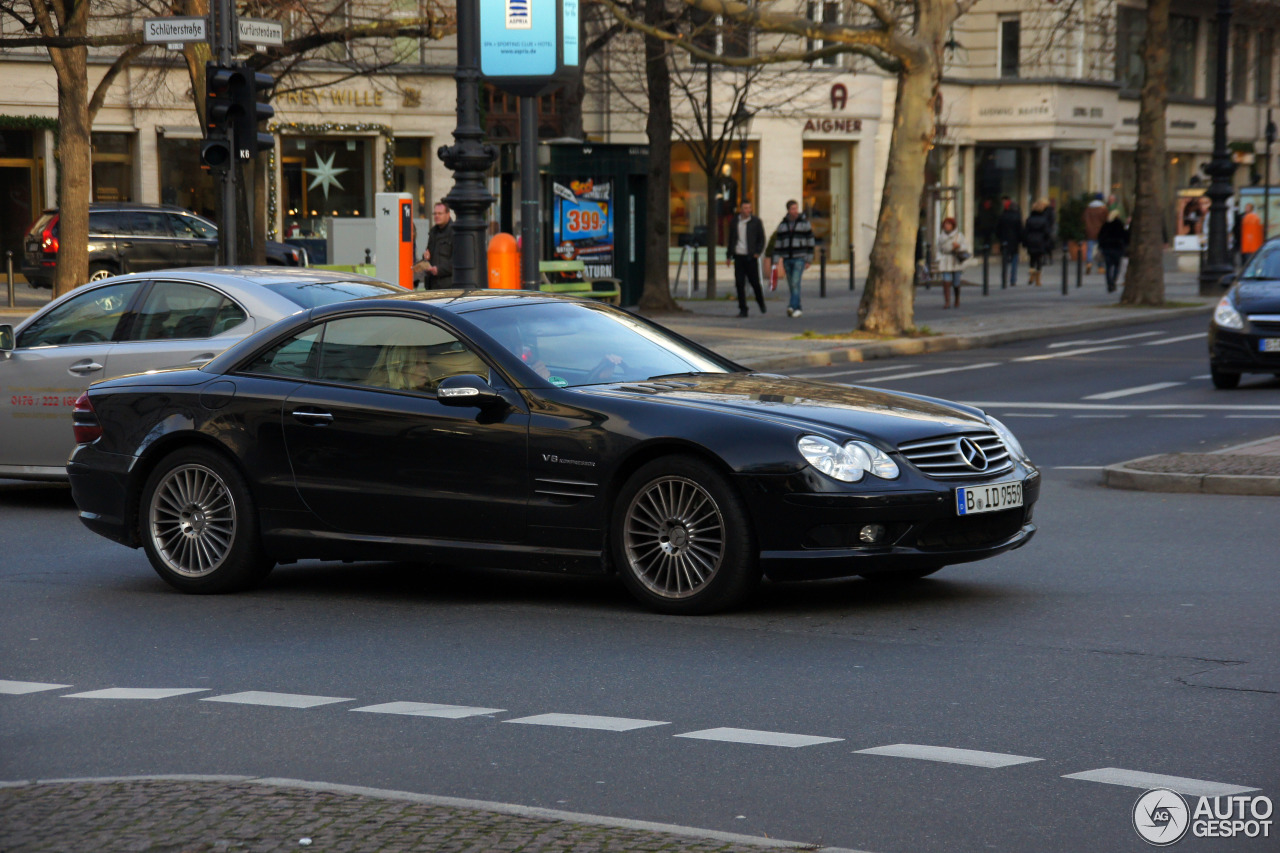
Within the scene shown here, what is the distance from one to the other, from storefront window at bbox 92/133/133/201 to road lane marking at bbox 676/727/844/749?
39.4m

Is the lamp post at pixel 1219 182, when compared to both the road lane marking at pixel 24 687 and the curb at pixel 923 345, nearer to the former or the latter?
the curb at pixel 923 345

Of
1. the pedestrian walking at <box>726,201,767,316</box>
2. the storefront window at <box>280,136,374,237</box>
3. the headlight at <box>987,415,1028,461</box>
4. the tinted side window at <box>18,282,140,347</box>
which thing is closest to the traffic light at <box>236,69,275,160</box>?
the tinted side window at <box>18,282,140,347</box>

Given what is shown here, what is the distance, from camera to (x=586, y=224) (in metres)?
30.6

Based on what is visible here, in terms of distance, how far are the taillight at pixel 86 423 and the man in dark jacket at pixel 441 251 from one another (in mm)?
10708

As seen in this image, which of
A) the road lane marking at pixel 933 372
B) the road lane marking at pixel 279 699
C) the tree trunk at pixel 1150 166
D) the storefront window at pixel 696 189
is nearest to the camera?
the road lane marking at pixel 279 699

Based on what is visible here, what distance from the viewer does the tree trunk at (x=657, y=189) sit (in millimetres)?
30156

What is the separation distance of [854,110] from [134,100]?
62.2 feet

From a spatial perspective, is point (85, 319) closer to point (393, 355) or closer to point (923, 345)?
point (393, 355)

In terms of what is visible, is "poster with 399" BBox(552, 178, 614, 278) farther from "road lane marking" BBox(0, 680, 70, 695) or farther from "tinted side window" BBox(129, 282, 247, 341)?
"road lane marking" BBox(0, 680, 70, 695)

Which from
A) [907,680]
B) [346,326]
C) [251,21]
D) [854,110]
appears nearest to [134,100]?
[854,110]

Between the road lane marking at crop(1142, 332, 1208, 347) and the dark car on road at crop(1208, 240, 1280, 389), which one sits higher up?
the dark car on road at crop(1208, 240, 1280, 389)

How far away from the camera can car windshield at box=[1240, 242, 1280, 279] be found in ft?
61.5

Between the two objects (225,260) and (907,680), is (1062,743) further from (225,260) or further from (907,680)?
(225,260)

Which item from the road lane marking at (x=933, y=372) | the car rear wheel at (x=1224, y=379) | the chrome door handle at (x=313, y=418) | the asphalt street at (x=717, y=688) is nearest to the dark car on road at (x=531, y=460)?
the chrome door handle at (x=313, y=418)
